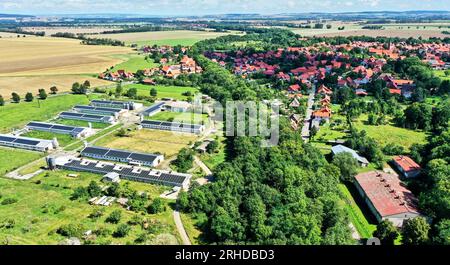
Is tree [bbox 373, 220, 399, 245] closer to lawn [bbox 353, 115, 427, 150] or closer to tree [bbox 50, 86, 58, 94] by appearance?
lawn [bbox 353, 115, 427, 150]

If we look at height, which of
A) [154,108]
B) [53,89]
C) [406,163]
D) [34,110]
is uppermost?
[53,89]

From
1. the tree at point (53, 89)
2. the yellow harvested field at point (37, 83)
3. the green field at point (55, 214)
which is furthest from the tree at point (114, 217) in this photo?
the yellow harvested field at point (37, 83)

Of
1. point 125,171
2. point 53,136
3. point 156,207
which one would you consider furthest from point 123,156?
point 53,136

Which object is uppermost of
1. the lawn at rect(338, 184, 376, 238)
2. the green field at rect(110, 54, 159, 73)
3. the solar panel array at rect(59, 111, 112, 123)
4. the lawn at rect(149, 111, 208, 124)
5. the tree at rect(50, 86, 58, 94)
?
the green field at rect(110, 54, 159, 73)

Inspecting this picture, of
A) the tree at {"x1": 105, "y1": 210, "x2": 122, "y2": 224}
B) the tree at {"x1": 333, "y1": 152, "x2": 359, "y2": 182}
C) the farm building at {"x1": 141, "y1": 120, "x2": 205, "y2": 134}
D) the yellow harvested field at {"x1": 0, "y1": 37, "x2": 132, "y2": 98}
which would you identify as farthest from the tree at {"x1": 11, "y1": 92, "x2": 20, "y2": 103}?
the tree at {"x1": 333, "y1": 152, "x2": 359, "y2": 182}

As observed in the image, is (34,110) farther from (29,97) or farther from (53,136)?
(53,136)
